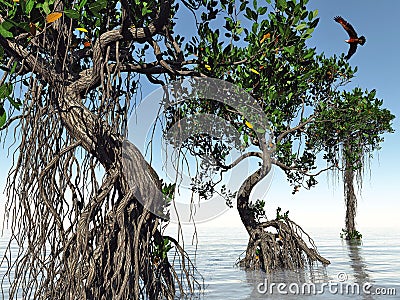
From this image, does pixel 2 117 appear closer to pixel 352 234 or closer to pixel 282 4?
pixel 282 4

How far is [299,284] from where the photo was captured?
834cm

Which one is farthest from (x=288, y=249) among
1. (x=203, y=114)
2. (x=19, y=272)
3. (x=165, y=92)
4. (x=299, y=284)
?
(x=19, y=272)

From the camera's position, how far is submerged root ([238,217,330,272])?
10.6 metres

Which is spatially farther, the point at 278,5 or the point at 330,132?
the point at 330,132

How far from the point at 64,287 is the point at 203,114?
5.83 m

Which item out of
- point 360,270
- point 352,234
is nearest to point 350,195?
point 352,234

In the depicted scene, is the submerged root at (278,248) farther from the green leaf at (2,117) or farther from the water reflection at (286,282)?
the green leaf at (2,117)

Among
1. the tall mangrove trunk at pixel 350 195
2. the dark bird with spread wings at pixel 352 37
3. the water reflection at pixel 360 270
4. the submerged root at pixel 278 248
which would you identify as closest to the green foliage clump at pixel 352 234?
the tall mangrove trunk at pixel 350 195

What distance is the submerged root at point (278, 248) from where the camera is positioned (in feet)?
34.7

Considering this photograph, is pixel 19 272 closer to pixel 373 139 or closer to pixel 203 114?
pixel 203 114

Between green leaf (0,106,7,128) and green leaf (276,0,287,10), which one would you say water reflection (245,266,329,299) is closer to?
green leaf (276,0,287,10)

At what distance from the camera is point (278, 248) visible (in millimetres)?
10695

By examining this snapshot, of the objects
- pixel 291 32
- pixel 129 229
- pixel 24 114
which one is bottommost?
pixel 129 229

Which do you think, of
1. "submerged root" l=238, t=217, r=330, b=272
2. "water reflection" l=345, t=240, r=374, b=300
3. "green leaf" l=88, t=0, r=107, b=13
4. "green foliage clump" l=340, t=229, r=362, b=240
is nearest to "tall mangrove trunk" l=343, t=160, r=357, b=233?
"green foliage clump" l=340, t=229, r=362, b=240
